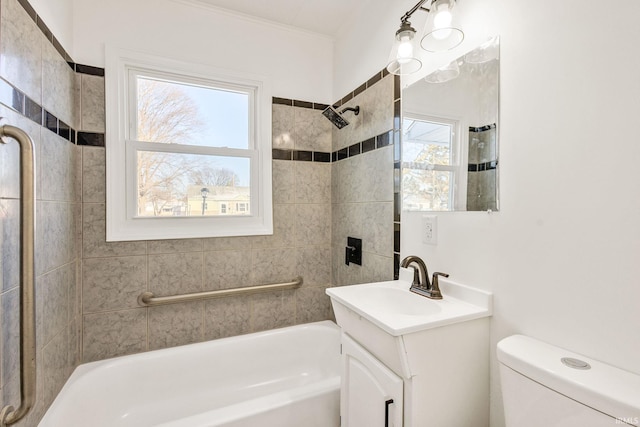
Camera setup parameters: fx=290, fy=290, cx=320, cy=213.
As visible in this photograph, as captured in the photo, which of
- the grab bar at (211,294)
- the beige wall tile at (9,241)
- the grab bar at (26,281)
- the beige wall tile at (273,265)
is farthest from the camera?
the beige wall tile at (273,265)

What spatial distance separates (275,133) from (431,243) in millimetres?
1322

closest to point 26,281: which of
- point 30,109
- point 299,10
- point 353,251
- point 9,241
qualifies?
point 9,241

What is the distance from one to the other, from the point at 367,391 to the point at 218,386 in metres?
1.13

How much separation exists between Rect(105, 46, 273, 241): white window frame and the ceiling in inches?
15.8

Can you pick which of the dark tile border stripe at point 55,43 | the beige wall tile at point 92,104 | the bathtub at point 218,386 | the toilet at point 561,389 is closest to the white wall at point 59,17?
the dark tile border stripe at point 55,43

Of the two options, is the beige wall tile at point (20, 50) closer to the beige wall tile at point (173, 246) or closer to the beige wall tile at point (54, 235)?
the beige wall tile at point (54, 235)

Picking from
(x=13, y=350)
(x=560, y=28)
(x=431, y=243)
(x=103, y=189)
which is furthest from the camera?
(x=103, y=189)

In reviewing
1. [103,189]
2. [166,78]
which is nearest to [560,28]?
[166,78]

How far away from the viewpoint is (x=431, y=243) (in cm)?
137

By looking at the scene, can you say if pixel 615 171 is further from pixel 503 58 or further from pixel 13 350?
pixel 13 350

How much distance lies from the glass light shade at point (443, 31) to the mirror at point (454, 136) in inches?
3.6

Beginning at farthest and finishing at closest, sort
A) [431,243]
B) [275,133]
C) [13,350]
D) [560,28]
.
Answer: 1. [275,133]
2. [431,243]
3. [13,350]
4. [560,28]

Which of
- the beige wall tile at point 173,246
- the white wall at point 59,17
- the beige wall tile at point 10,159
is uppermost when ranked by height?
the white wall at point 59,17

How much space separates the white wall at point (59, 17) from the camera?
4.10 ft
